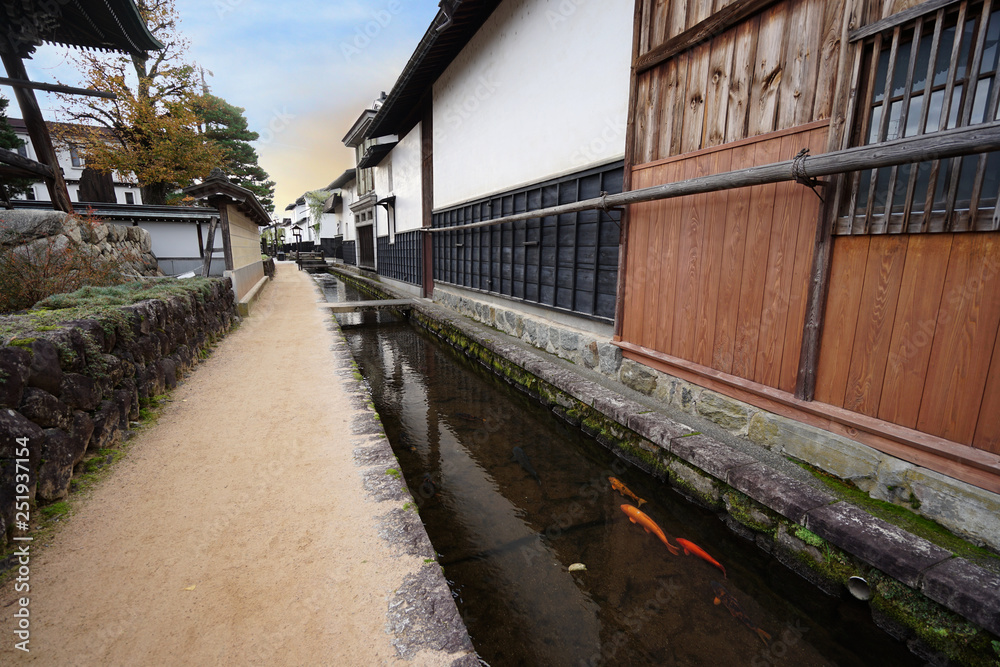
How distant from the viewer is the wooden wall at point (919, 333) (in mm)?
2252

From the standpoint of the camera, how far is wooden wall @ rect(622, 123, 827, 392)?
10.4ft

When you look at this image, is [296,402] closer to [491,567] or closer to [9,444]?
[9,444]

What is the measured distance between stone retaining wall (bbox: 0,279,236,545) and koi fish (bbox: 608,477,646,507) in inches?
159

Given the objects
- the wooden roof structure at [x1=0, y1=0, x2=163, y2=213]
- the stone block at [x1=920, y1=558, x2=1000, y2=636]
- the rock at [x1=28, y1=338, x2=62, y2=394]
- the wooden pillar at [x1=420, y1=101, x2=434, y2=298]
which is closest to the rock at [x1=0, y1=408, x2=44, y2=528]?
the rock at [x1=28, y1=338, x2=62, y2=394]

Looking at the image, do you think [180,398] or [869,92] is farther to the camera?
[180,398]

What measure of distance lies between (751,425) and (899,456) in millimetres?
1036

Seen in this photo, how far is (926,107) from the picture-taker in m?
2.46

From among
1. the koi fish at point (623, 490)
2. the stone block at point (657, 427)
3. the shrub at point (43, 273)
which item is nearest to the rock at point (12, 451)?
the shrub at point (43, 273)

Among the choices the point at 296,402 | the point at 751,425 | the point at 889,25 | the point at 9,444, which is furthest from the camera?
the point at 296,402

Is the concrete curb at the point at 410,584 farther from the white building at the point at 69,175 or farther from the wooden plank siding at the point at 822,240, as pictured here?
the white building at the point at 69,175

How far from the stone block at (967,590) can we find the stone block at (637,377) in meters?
2.72

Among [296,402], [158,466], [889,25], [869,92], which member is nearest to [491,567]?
[158,466]

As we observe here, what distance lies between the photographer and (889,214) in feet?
8.49

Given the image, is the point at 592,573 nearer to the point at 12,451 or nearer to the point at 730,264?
the point at 730,264
